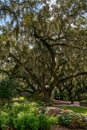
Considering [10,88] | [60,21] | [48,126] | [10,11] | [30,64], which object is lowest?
[48,126]

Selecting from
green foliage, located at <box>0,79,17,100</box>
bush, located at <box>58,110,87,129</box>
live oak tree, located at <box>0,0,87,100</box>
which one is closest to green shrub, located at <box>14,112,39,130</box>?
bush, located at <box>58,110,87,129</box>

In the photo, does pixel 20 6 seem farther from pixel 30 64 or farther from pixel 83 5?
pixel 30 64

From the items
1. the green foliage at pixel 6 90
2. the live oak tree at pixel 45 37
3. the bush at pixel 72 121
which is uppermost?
the live oak tree at pixel 45 37

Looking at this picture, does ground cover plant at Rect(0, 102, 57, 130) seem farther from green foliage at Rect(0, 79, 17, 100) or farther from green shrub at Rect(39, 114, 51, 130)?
green foliage at Rect(0, 79, 17, 100)

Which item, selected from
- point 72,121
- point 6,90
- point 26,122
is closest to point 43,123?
point 26,122

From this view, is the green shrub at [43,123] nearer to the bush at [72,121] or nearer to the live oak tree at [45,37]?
the bush at [72,121]

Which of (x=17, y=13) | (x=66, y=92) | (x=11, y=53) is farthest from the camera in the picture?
(x=66, y=92)

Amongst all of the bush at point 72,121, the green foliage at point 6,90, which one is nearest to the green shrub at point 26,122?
the bush at point 72,121

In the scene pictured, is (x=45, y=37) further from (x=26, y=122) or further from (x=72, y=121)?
(x=26, y=122)

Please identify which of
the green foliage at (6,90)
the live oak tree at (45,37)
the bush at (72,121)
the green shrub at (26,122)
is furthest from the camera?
the live oak tree at (45,37)

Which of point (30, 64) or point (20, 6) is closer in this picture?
point (20, 6)

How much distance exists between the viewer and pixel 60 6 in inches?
683

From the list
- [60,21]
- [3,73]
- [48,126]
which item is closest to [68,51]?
[60,21]

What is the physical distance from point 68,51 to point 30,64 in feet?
9.44
